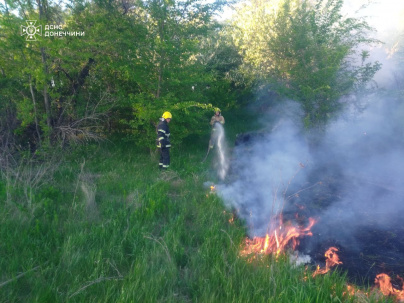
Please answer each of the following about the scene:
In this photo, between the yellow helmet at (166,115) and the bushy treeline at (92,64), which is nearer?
the bushy treeline at (92,64)

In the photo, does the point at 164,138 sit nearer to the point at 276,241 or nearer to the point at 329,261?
the point at 276,241

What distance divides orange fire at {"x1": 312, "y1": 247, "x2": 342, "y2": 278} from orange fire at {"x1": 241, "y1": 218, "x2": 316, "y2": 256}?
421mm

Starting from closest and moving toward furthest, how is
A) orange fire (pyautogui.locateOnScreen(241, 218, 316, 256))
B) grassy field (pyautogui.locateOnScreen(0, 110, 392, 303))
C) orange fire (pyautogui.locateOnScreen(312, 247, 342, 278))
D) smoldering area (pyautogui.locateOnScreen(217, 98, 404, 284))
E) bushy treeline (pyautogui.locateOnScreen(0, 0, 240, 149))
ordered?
A: grassy field (pyautogui.locateOnScreen(0, 110, 392, 303)) → orange fire (pyautogui.locateOnScreen(312, 247, 342, 278)) → orange fire (pyautogui.locateOnScreen(241, 218, 316, 256)) → smoldering area (pyautogui.locateOnScreen(217, 98, 404, 284)) → bushy treeline (pyautogui.locateOnScreen(0, 0, 240, 149))

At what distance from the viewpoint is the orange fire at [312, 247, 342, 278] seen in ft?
11.4

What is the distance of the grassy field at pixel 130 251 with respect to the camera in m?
3.02

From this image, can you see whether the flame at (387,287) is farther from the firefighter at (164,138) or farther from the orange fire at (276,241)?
the firefighter at (164,138)

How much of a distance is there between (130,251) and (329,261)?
2609mm

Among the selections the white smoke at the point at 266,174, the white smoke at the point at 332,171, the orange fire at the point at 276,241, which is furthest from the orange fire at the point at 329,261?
the white smoke at the point at 266,174

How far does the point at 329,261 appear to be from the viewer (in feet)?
12.8

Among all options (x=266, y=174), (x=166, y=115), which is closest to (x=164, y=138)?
(x=166, y=115)

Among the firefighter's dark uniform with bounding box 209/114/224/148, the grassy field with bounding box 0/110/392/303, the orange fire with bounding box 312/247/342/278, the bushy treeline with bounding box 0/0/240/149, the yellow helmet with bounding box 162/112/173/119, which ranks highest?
the bushy treeline with bounding box 0/0/240/149

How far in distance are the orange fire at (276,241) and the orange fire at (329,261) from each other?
0.42m

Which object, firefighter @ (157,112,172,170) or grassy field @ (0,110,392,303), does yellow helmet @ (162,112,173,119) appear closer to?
firefighter @ (157,112,172,170)

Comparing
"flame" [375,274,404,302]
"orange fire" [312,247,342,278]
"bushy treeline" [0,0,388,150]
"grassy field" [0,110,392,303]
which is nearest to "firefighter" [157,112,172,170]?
"bushy treeline" [0,0,388,150]
